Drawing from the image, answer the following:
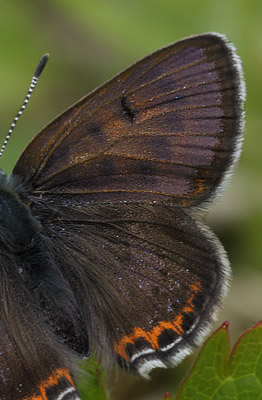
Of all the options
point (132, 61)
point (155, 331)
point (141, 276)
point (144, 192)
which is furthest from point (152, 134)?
point (132, 61)

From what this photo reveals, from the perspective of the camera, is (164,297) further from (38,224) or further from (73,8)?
(73,8)

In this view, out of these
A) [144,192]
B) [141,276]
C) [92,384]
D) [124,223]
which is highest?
[144,192]

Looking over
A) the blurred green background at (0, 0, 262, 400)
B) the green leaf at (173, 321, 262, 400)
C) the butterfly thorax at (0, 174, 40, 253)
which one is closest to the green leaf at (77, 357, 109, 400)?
the green leaf at (173, 321, 262, 400)

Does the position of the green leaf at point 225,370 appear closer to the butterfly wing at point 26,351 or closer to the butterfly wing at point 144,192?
the butterfly wing at point 144,192

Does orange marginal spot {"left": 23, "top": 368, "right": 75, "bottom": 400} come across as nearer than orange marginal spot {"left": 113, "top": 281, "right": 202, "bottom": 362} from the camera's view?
Yes

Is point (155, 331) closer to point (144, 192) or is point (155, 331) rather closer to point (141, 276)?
point (141, 276)

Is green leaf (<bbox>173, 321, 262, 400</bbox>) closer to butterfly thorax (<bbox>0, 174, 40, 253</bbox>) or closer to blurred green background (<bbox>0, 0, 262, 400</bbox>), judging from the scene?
butterfly thorax (<bbox>0, 174, 40, 253</bbox>)
